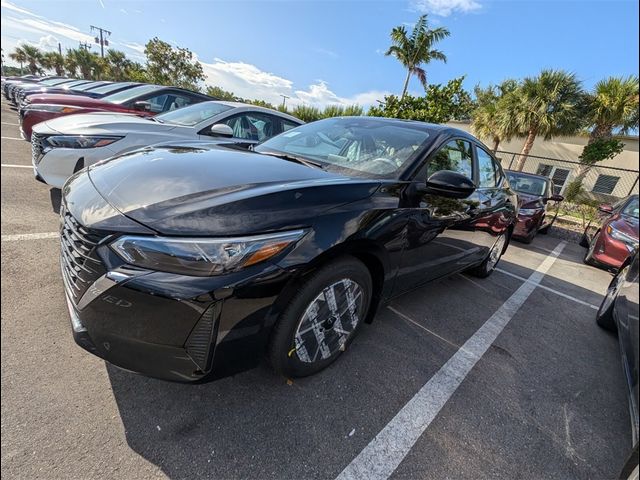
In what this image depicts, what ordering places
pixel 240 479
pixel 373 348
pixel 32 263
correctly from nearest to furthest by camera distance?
pixel 240 479 → pixel 373 348 → pixel 32 263

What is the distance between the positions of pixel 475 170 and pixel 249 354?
111 inches

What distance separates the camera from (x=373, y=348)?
2.47 metres

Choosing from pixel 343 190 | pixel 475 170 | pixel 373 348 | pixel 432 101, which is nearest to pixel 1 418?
pixel 343 190

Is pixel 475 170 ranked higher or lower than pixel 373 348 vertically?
higher

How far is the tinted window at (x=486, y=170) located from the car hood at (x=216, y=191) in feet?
6.44

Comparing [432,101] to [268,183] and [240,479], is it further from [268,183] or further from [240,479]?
[240,479]

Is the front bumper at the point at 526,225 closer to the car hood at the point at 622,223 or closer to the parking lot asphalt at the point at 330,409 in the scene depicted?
the car hood at the point at 622,223

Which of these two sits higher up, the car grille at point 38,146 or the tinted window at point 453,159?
the tinted window at point 453,159

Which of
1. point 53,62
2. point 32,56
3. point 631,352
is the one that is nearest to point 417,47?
point 631,352

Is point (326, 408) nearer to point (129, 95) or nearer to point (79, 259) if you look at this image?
point (79, 259)

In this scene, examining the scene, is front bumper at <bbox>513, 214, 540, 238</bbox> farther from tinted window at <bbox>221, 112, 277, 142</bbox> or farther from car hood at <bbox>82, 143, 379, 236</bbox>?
car hood at <bbox>82, 143, 379, 236</bbox>

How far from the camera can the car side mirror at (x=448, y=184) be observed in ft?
7.31

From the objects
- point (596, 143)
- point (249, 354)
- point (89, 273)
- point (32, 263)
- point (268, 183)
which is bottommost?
point (32, 263)

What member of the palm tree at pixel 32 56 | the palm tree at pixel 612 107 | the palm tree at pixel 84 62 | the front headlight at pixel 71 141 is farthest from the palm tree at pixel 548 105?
the palm tree at pixel 32 56
